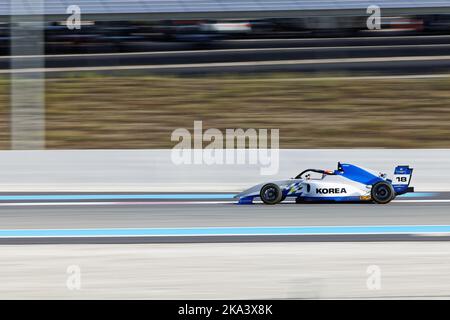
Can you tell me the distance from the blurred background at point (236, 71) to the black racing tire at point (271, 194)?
5.58 m

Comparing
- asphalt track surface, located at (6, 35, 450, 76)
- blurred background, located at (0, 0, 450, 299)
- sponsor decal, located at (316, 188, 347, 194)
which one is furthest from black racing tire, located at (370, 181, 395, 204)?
asphalt track surface, located at (6, 35, 450, 76)

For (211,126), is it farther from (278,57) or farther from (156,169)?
(156,169)

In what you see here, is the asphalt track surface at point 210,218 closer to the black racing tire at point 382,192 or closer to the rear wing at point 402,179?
the black racing tire at point 382,192

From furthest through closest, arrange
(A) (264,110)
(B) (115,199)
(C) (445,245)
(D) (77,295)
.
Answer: (A) (264,110)
(B) (115,199)
(C) (445,245)
(D) (77,295)

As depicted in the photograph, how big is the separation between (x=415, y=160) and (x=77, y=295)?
7.26 meters

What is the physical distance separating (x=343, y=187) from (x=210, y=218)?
1705 mm

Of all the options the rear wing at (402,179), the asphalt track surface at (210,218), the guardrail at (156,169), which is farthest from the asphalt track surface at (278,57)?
the rear wing at (402,179)

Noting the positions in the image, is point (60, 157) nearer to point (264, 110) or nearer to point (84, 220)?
point (84, 220)

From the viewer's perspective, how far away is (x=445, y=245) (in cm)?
805

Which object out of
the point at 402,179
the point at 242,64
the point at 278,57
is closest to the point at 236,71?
the point at 242,64

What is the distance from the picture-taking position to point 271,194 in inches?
407

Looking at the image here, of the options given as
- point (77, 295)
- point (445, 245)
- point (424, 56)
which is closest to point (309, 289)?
point (77, 295)

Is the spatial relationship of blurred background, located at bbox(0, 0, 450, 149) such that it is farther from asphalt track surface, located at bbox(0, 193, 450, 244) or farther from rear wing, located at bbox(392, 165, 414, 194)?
rear wing, located at bbox(392, 165, 414, 194)

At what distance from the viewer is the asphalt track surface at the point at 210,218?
851 centimetres
